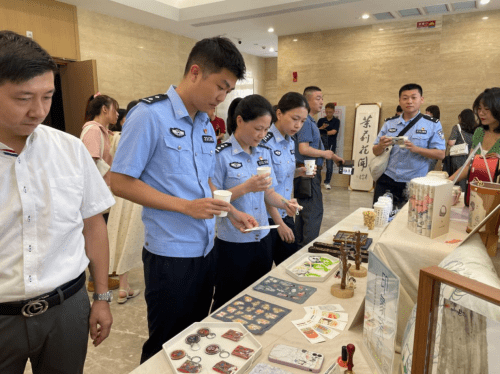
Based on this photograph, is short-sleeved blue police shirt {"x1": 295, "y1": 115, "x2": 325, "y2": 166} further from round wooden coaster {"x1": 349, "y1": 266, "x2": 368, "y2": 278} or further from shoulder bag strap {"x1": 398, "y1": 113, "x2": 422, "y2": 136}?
round wooden coaster {"x1": 349, "y1": 266, "x2": 368, "y2": 278}

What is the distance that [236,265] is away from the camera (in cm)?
191

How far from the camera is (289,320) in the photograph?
1.29 m

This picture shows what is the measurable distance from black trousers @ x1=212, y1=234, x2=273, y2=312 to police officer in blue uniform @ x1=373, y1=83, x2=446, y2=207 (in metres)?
2.00

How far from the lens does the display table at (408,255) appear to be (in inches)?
Answer: 41.1

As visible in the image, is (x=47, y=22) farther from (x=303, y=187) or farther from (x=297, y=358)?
(x=297, y=358)

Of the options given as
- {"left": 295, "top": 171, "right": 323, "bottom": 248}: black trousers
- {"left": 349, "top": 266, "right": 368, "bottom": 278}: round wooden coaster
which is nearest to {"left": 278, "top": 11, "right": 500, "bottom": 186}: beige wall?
{"left": 295, "top": 171, "right": 323, "bottom": 248}: black trousers

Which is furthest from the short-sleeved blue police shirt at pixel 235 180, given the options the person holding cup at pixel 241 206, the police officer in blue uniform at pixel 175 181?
the police officer in blue uniform at pixel 175 181

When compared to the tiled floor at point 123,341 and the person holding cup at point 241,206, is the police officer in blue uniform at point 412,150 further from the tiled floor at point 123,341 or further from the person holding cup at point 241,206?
the tiled floor at point 123,341

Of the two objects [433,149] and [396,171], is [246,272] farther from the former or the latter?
[433,149]

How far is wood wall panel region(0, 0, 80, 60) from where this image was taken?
5461 mm

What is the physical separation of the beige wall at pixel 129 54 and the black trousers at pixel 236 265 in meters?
6.19

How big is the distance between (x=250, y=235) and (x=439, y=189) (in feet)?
3.34

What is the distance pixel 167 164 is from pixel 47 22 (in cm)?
614

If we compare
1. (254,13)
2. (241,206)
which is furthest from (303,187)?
(254,13)
